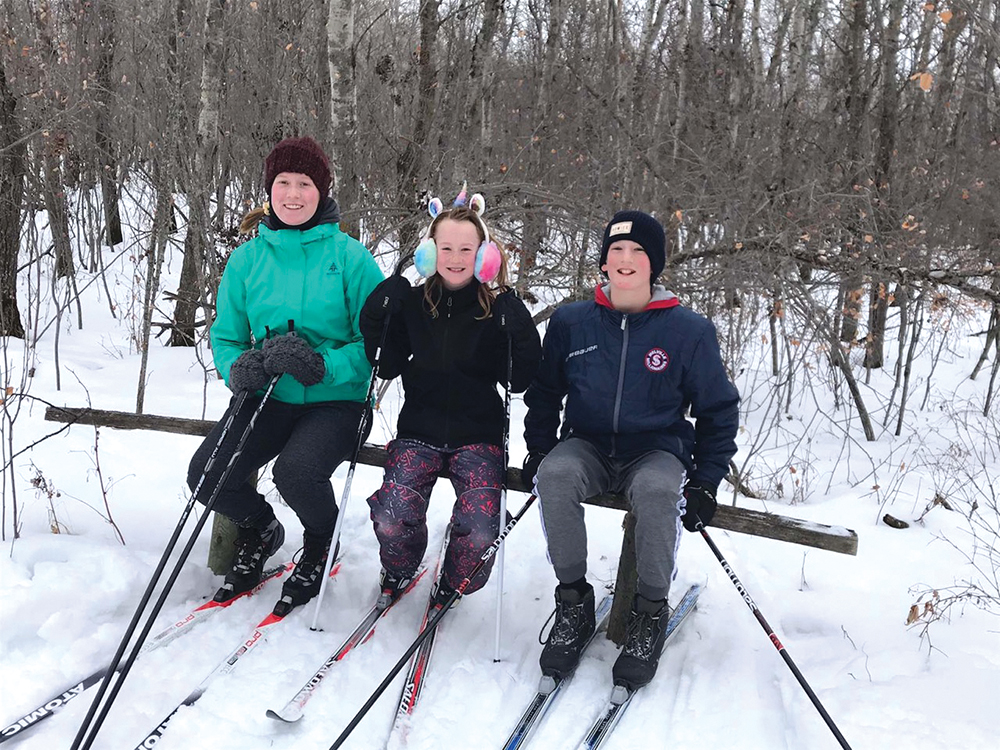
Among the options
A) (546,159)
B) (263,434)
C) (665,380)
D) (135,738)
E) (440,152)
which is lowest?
(135,738)

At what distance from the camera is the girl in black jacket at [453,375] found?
2.74 m

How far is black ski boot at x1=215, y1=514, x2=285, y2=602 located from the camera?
2963 mm

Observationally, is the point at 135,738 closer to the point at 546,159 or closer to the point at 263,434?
the point at 263,434

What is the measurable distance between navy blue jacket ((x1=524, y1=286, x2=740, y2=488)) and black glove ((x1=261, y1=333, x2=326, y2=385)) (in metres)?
→ 0.94

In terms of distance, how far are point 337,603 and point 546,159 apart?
889 centimetres

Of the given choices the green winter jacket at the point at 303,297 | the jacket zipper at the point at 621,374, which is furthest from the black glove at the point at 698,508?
the green winter jacket at the point at 303,297

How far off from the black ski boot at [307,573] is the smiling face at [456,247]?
116 centimetres

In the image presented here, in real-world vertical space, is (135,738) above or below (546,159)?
below

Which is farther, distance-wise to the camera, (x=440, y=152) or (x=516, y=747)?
(x=440, y=152)

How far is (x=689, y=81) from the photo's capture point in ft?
30.8

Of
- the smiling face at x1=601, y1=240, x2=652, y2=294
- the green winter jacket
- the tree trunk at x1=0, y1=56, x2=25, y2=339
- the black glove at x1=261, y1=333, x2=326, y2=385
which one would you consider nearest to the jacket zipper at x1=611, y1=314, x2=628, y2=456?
the smiling face at x1=601, y1=240, x2=652, y2=294

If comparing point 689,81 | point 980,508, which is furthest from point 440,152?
point 689,81

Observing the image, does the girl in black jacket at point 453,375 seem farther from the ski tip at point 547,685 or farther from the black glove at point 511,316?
the ski tip at point 547,685

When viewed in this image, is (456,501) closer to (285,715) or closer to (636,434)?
(636,434)
